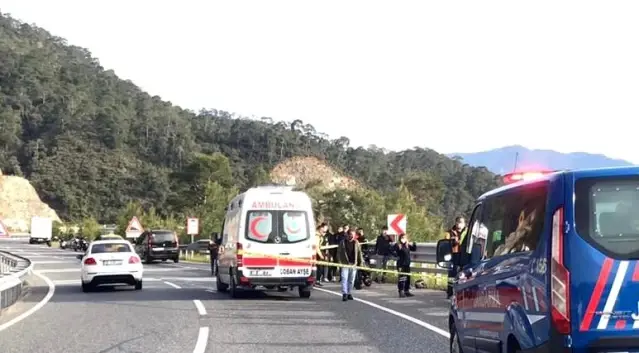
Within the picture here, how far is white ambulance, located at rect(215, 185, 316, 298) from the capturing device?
758 inches

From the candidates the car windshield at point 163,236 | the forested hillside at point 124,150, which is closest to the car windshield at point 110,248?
the car windshield at point 163,236

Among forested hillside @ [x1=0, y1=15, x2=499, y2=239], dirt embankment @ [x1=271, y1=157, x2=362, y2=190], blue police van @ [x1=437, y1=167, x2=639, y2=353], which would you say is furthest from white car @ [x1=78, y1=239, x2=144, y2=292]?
forested hillside @ [x1=0, y1=15, x2=499, y2=239]

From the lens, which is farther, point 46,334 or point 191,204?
point 191,204

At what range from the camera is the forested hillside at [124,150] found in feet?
381

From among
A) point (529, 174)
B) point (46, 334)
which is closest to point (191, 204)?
point (46, 334)

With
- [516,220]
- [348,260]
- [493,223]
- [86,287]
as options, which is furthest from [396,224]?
[516,220]

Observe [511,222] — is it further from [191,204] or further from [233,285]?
[191,204]

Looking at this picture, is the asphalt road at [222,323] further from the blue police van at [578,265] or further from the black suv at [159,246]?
the black suv at [159,246]

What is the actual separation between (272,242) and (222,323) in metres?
5.38

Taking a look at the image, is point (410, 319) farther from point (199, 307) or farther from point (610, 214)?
point (610, 214)

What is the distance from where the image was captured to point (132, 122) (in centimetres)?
13925

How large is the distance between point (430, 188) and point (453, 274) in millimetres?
78065

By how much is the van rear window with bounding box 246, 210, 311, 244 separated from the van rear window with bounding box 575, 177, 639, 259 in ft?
46.1

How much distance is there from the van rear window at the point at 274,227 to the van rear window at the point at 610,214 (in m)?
14.1
